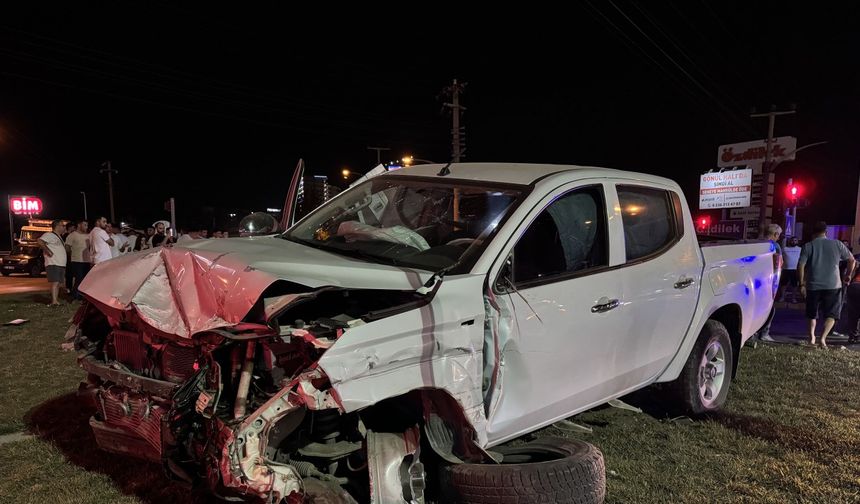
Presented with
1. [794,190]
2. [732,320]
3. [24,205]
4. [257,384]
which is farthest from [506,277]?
[24,205]

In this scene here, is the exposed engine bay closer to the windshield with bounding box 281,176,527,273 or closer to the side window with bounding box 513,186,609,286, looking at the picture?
the windshield with bounding box 281,176,527,273

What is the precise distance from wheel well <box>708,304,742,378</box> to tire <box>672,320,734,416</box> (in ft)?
0.36

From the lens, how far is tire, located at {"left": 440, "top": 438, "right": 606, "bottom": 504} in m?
2.47

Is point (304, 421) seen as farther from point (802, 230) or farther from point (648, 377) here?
point (802, 230)

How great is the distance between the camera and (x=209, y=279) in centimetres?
243

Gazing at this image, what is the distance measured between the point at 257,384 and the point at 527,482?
1.33 m

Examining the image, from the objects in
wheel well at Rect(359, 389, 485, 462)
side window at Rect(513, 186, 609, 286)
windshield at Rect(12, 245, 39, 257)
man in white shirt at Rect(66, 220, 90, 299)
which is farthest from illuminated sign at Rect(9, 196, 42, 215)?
side window at Rect(513, 186, 609, 286)

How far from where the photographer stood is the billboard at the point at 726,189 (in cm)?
4229

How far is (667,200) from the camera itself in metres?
4.07

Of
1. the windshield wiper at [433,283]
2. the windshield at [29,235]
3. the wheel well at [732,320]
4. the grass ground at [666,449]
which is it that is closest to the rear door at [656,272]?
the grass ground at [666,449]

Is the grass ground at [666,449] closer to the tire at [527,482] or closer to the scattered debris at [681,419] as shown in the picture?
the scattered debris at [681,419]

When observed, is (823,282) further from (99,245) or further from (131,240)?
(131,240)

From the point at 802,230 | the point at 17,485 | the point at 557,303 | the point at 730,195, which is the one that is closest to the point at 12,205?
the point at 17,485

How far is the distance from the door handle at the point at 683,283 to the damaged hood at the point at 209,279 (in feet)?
6.86
